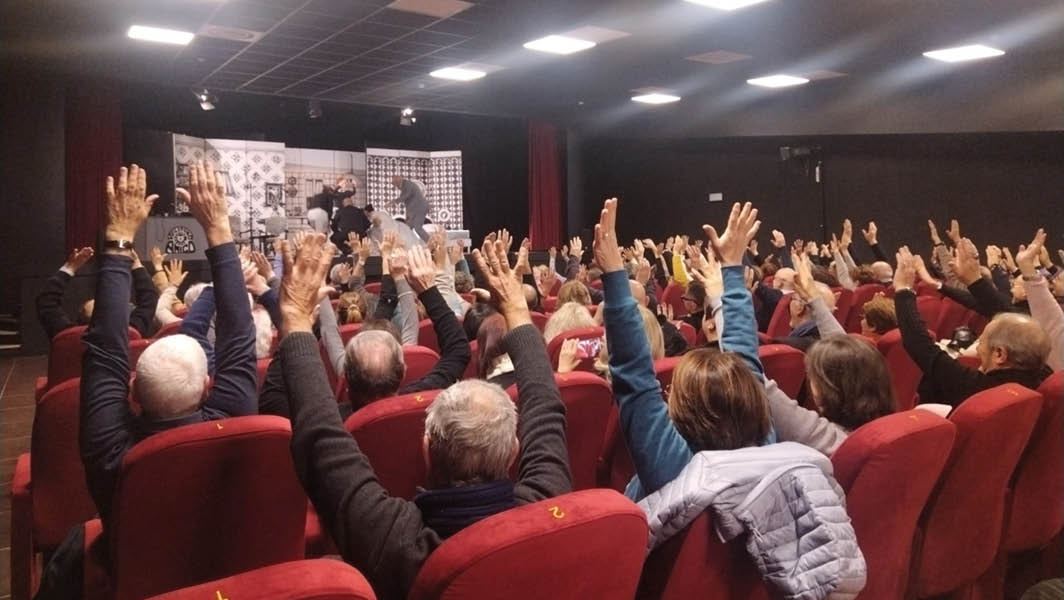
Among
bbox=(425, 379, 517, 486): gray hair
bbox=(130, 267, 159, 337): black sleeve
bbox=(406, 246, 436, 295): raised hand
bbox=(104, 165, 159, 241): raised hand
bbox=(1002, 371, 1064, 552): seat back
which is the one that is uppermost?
bbox=(104, 165, 159, 241): raised hand

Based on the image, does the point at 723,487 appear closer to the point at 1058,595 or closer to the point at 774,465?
the point at 774,465

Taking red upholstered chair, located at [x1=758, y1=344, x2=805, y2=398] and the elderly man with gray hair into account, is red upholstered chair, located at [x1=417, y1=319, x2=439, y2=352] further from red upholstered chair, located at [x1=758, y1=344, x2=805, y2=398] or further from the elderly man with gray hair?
the elderly man with gray hair

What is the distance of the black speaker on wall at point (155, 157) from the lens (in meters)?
12.2

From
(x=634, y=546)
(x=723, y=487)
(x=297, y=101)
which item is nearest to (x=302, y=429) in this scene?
(x=634, y=546)

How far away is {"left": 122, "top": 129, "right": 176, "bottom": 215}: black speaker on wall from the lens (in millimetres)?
12172

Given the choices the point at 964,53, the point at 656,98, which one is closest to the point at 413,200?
the point at 656,98

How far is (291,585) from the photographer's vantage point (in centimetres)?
97

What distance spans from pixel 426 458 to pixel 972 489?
164 centimetres

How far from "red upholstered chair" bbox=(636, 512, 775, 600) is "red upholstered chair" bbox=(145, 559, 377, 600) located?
70 cm

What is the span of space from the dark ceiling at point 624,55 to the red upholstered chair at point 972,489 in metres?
5.69

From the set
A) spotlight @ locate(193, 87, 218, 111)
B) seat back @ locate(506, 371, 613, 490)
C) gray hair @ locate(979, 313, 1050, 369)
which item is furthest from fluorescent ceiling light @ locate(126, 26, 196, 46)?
gray hair @ locate(979, 313, 1050, 369)

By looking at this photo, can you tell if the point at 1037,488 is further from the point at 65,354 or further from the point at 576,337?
the point at 65,354

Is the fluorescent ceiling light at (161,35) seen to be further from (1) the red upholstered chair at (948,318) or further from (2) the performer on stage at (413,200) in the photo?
(1) the red upholstered chair at (948,318)

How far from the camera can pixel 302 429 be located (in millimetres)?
1454
